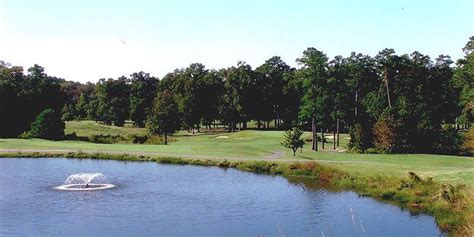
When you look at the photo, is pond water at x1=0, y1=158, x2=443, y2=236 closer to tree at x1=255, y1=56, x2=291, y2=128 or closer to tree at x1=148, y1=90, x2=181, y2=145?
tree at x1=148, y1=90, x2=181, y2=145

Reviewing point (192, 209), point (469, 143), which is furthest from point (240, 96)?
point (192, 209)

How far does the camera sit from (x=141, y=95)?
129 metres

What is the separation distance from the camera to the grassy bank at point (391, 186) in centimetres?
3169

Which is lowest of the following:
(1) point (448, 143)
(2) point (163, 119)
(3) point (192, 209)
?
(3) point (192, 209)

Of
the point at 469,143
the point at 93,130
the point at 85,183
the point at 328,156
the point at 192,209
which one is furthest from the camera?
the point at 93,130

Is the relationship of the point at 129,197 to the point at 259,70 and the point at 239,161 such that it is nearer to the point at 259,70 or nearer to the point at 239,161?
the point at 239,161

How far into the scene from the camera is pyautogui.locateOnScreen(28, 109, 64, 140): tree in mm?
90938

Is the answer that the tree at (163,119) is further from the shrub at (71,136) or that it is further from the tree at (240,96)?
the tree at (240,96)

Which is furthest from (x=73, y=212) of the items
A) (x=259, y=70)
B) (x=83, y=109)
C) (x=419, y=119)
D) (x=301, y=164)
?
(x=83, y=109)

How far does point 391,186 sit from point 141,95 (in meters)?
94.3

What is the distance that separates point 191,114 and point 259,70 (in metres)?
20.1

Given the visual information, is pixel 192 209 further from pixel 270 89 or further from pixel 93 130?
pixel 270 89

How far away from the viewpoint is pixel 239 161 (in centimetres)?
5859

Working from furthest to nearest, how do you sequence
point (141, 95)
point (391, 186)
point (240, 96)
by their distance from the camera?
point (141, 95) < point (240, 96) < point (391, 186)
